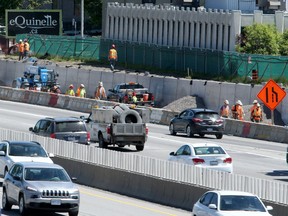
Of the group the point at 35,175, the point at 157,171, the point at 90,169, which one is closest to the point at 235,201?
the point at 35,175

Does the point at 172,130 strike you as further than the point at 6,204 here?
Yes

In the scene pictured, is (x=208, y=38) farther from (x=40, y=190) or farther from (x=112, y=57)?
(x=40, y=190)

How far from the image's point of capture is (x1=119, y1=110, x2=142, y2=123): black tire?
41.4m

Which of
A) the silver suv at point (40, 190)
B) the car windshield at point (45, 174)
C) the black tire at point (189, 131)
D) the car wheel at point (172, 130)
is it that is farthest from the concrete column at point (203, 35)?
the car windshield at point (45, 174)

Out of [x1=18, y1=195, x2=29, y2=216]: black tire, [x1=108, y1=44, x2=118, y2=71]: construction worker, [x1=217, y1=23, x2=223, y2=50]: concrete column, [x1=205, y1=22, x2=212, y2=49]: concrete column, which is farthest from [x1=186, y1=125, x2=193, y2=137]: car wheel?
[x1=108, y1=44, x2=118, y2=71]: construction worker

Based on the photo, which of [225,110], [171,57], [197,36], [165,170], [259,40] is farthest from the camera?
[197,36]

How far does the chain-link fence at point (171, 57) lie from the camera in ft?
205

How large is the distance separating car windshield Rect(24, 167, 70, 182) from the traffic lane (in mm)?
943

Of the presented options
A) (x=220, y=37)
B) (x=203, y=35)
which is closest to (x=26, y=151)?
(x=220, y=37)

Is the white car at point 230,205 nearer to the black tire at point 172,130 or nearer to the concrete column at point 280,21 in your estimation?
the black tire at point 172,130

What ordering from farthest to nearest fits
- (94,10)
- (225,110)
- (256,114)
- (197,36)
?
(94,10), (197,36), (225,110), (256,114)

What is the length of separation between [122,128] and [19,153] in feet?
29.6

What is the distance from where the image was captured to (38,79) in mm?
69250

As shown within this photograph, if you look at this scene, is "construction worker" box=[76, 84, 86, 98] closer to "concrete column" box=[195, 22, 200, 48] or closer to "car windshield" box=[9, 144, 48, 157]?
"concrete column" box=[195, 22, 200, 48]
